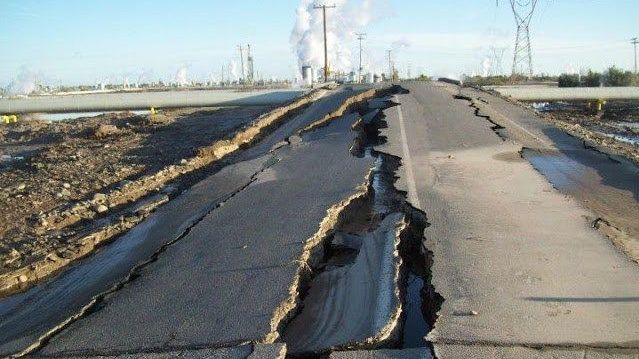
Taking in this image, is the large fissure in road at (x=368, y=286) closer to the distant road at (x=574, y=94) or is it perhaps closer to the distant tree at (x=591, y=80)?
the distant road at (x=574, y=94)

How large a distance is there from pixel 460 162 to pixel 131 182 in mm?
5757

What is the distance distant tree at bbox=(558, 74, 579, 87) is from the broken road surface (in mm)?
34420

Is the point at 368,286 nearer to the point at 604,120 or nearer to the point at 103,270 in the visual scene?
the point at 103,270

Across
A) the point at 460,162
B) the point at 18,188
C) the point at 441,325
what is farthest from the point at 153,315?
the point at 18,188

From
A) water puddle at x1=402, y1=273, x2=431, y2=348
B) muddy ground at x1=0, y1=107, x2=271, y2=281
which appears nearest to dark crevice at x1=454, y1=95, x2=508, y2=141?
muddy ground at x1=0, y1=107, x2=271, y2=281

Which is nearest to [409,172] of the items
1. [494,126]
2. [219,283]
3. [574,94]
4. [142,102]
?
[219,283]

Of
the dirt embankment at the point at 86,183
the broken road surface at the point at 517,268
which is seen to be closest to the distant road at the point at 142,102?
the dirt embankment at the point at 86,183

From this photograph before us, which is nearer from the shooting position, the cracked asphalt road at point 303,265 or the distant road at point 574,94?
the cracked asphalt road at point 303,265

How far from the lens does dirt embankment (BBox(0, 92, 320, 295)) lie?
622 centimetres

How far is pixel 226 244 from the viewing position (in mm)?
5336

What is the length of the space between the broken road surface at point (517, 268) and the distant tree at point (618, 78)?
3697 cm

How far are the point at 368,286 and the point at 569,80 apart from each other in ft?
134

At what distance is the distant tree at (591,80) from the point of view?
38.4m

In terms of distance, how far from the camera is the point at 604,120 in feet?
71.7
